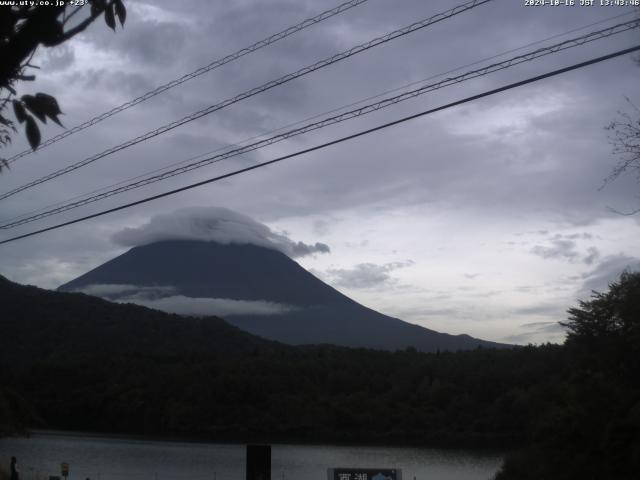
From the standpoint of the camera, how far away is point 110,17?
3.43m

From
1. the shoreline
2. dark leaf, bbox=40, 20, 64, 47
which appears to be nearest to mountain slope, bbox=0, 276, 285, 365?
the shoreline

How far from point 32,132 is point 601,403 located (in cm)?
1997

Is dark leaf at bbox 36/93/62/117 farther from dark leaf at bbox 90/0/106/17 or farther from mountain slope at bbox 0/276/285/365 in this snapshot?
mountain slope at bbox 0/276/285/365

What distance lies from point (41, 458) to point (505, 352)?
4838cm

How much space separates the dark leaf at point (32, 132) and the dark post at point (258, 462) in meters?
9.23

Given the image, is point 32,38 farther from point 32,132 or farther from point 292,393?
point 292,393

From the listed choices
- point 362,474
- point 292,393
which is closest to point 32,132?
point 362,474

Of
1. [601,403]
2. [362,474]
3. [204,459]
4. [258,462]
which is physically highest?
[601,403]

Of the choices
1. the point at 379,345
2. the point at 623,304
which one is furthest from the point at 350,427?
the point at 379,345

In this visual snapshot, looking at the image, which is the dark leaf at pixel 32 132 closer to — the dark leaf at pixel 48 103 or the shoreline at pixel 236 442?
the dark leaf at pixel 48 103

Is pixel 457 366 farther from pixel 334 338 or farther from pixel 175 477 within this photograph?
pixel 334 338

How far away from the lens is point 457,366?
73000mm

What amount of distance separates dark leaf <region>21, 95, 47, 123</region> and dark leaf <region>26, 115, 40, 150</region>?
0.11 feet

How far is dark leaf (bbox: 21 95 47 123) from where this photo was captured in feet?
10.6
